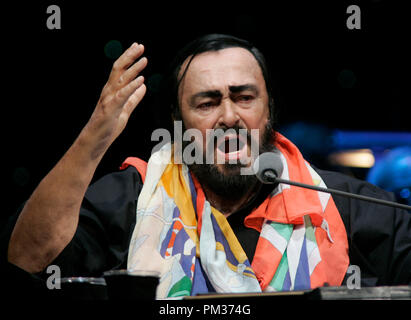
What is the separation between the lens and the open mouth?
2.56 meters

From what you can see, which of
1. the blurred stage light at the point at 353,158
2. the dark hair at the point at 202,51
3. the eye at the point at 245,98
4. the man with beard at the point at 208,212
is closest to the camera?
the man with beard at the point at 208,212

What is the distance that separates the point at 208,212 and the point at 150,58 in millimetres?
1120

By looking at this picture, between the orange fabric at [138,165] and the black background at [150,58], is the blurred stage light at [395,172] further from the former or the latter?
the orange fabric at [138,165]

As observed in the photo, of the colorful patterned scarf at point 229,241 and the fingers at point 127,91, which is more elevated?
the fingers at point 127,91

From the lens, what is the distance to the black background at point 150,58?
2871 millimetres

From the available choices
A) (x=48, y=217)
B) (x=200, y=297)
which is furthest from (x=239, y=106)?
(x=200, y=297)

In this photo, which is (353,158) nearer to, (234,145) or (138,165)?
(234,145)

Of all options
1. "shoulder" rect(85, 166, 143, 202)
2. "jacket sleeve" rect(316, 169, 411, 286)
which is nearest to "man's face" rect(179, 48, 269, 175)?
"shoulder" rect(85, 166, 143, 202)

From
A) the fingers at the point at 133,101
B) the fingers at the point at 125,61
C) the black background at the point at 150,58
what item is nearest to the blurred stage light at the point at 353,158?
the black background at the point at 150,58

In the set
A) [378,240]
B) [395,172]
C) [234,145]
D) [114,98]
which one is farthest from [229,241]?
[395,172]

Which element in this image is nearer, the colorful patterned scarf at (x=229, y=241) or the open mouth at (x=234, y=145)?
the colorful patterned scarf at (x=229, y=241)

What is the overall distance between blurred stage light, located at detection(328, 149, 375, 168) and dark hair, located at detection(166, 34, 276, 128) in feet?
3.85

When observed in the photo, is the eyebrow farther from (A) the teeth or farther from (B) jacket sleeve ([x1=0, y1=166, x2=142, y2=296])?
(B) jacket sleeve ([x1=0, y1=166, x2=142, y2=296])

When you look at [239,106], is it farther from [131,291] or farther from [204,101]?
[131,291]
